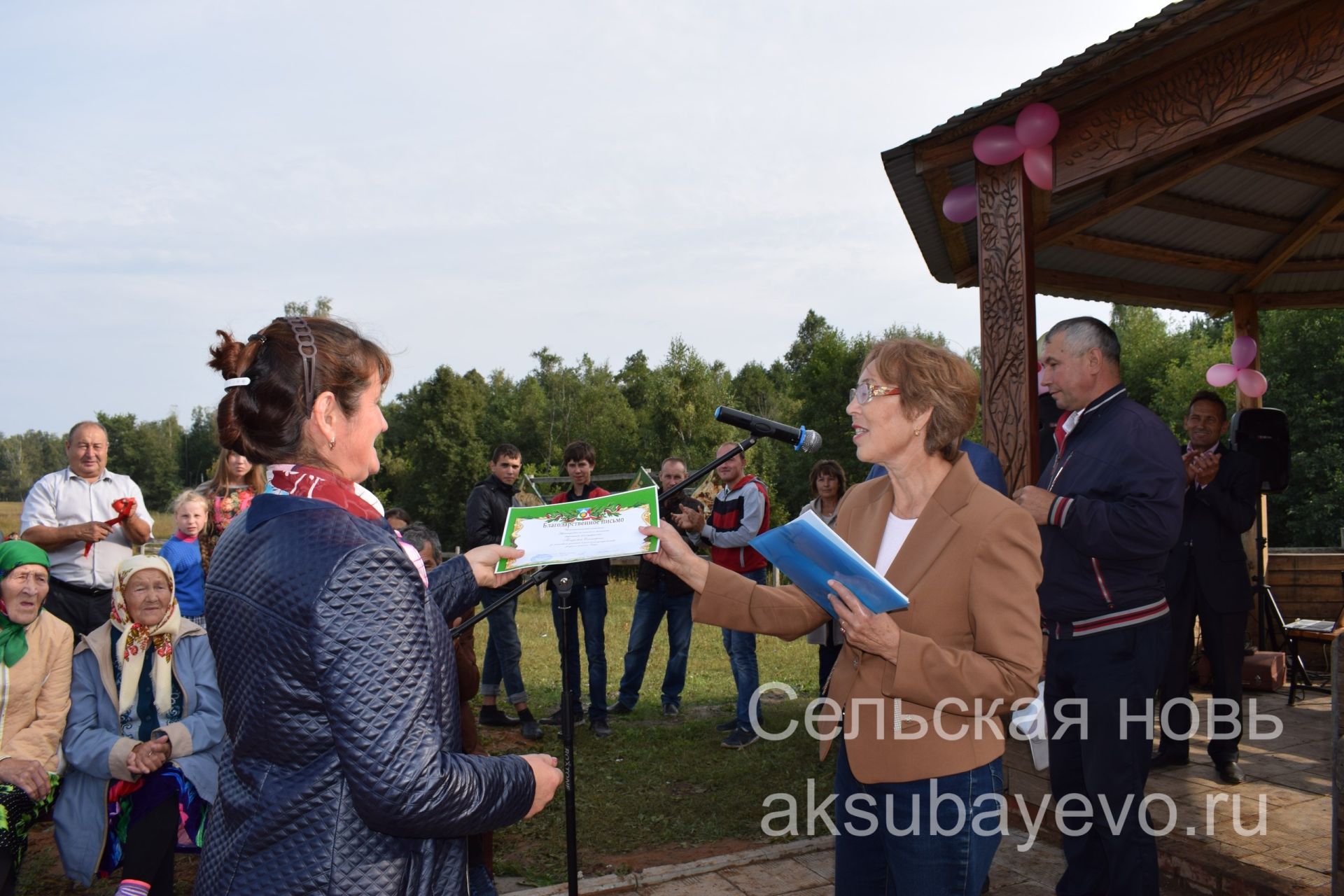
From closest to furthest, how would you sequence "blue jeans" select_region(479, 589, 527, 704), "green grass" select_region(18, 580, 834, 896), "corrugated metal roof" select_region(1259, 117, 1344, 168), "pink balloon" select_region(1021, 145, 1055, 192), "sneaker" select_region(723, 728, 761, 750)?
"pink balloon" select_region(1021, 145, 1055, 192)
"green grass" select_region(18, 580, 834, 896)
"corrugated metal roof" select_region(1259, 117, 1344, 168)
"sneaker" select_region(723, 728, 761, 750)
"blue jeans" select_region(479, 589, 527, 704)

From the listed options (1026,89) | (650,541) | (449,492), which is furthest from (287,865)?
(449,492)

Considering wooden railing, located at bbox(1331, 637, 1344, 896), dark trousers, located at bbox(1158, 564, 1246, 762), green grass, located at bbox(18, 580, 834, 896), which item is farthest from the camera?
dark trousers, located at bbox(1158, 564, 1246, 762)

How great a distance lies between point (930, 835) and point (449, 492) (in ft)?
156

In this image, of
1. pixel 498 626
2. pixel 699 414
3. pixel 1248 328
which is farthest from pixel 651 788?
pixel 699 414

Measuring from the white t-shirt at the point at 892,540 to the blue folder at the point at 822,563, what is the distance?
21 centimetres

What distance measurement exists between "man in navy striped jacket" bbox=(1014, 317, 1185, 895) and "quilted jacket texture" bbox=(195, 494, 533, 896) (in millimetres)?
2537

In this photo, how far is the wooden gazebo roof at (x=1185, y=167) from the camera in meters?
3.74

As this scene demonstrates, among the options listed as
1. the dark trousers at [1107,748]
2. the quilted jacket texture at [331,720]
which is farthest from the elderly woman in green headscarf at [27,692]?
the dark trousers at [1107,748]

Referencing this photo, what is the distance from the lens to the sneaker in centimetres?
680

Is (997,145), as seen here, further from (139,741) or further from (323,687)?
(139,741)

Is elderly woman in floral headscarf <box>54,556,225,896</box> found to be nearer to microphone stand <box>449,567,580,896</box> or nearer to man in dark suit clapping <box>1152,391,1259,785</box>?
microphone stand <box>449,567,580,896</box>

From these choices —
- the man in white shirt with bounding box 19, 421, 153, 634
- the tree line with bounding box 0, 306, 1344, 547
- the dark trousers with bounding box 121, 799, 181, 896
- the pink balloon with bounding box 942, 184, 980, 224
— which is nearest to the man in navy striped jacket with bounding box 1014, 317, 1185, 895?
the pink balloon with bounding box 942, 184, 980, 224

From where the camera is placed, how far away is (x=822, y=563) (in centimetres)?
216

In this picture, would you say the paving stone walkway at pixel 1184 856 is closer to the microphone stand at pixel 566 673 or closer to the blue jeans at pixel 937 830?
the microphone stand at pixel 566 673
